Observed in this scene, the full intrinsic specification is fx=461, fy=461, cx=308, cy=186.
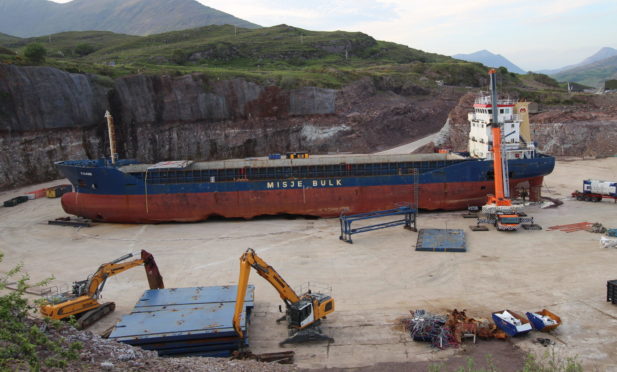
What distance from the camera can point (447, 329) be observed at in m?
14.4

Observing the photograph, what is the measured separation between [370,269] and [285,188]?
35.4 feet

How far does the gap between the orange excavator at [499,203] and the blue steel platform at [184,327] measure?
15.9 m

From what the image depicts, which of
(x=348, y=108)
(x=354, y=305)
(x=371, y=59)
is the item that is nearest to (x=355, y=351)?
(x=354, y=305)

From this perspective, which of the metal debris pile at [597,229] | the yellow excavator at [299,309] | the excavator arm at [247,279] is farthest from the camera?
the metal debris pile at [597,229]

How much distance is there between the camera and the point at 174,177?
99.5 ft

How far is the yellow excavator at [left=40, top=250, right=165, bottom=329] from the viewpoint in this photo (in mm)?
15312

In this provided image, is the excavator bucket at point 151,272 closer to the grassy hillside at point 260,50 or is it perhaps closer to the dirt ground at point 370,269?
the dirt ground at point 370,269

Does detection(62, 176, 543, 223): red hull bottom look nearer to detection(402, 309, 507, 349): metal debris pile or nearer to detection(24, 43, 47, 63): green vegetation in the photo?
detection(402, 309, 507, 349): metal debris pile

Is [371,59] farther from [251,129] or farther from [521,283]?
[521,283]

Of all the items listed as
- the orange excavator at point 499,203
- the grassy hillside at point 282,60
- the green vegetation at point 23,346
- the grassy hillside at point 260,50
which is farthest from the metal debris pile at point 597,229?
the grassy hillside at point 260,50

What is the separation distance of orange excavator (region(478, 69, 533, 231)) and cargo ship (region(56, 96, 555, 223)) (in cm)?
291

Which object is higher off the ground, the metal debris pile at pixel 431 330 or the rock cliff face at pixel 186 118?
the rock cliff face at pixel 186 118

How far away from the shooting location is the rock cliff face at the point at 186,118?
40312mm

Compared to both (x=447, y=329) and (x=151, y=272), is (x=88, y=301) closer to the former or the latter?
(x=151, y=272)
